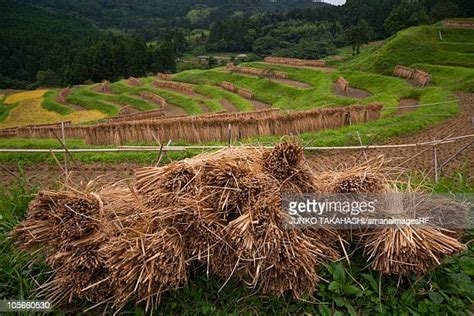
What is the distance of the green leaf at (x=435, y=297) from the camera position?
2.82 meters

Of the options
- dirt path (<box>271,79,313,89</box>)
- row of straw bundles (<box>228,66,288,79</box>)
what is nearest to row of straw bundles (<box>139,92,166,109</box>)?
row of straw bundles (<box>228,66,288,79</box>)

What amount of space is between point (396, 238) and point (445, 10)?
59227 mm

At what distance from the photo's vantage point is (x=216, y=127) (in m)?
15.0

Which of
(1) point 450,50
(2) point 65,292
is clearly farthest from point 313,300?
(1) point 450,50

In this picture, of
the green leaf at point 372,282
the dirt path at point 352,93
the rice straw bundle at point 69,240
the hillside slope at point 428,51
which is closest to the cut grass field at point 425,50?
the hillside slope at point 428,51

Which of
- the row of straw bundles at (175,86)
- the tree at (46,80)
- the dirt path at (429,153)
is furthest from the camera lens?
the tree at (46,80)

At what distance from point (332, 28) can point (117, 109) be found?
189ft

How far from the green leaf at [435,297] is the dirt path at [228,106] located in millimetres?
29813

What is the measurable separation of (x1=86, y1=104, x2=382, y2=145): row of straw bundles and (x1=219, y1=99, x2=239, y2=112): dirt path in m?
16.9

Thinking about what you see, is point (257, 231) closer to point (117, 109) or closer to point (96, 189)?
point (96, 189)

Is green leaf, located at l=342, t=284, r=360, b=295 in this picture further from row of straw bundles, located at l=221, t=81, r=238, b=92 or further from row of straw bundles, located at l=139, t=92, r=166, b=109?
row of straw bundles, located at l=221, t=81, r=238, b=92

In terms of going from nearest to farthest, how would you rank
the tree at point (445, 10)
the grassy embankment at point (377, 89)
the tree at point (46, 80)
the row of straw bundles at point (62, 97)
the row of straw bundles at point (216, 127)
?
the grassy embankment at point (377, 89), the row of straw bundles at point (216, 127), the row of straw bundles at point (62, 97), the tree at point (445, 10), the tree at point (46, 80)

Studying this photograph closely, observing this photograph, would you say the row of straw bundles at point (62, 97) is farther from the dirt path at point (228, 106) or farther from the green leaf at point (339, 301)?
the green leaf at point (339, 301)

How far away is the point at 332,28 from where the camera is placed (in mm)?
79812
